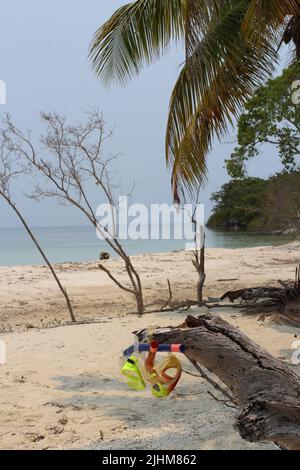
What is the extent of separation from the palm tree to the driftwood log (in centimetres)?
388

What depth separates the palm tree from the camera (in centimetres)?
571

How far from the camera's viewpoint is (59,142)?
798 cm

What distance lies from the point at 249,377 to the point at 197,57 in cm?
441

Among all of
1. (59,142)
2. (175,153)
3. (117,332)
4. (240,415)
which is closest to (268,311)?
(117,332)

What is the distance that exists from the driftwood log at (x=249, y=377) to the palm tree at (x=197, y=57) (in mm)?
3875

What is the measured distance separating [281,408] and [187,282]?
11.0m

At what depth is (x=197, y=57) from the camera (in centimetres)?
560


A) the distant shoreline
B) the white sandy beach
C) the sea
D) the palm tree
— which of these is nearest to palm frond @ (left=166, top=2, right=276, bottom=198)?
the palm tree

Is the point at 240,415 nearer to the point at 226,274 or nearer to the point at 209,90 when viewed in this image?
the point at 209,90

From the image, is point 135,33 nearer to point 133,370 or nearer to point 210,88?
point 210,88

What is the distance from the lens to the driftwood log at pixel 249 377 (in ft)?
5.65

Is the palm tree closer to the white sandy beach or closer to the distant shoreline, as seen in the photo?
the white sandy beach

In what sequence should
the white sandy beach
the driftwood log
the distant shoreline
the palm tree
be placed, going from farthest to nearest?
1. the distant shoreline
2. the palm tree
3. the white sandy beach
4. the driftwood log

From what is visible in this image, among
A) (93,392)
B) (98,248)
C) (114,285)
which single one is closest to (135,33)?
(93,392)
